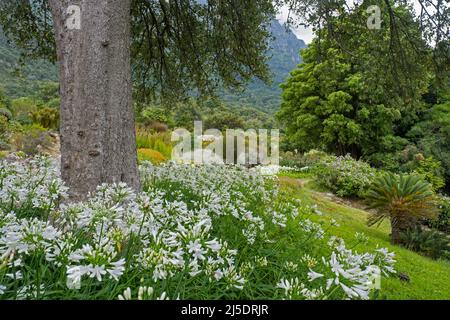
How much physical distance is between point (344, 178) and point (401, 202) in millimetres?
5678

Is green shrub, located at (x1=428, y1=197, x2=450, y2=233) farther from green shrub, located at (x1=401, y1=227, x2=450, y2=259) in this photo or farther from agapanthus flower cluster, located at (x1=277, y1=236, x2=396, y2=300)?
agapanthus flower cluster, located at (x1=277, y1=236, x2=396, y2=300)

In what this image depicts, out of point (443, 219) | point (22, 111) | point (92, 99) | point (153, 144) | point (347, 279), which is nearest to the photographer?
point (347, 279)

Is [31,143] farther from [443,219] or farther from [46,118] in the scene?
[443,219]

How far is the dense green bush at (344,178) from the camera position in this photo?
1171 centimetres

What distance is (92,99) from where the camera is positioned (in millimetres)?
2764

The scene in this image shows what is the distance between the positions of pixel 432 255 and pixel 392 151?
16604 mm

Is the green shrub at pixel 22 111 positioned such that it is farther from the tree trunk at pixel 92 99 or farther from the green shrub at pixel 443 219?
the green shrub at pixel 443 219

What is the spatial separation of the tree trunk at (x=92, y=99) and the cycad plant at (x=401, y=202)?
5161mm

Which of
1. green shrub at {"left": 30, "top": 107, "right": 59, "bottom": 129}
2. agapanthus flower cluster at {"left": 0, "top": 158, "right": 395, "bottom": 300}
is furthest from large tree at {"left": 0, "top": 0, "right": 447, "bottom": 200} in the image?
green shrub at {"left": 30, "top": 107, "right": 59, "bottom": 129}

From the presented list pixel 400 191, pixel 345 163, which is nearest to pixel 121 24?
pixel 400 191

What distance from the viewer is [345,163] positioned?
13883mm

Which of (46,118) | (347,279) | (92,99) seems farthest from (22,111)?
(347,279)

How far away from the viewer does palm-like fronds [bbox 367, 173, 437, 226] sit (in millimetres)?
6500

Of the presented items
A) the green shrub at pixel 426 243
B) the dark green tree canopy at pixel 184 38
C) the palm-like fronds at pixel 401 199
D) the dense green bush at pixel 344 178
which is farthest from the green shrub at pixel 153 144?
the green shrub at pixel 426 243
